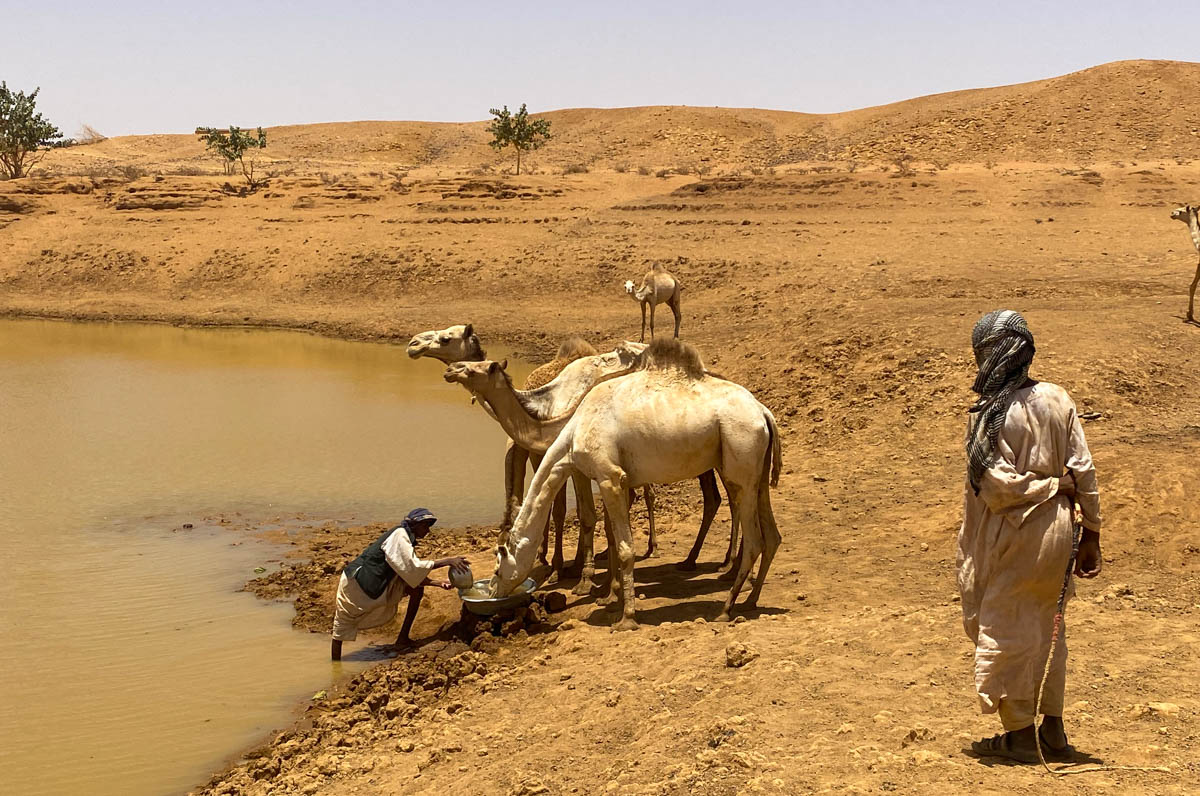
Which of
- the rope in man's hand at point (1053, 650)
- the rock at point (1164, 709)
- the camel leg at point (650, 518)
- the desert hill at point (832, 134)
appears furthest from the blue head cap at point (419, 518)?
the desert hill at point (832, 134)

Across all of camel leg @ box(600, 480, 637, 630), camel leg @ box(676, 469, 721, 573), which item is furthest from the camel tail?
camel leg @ box(676, 469, 721, 573)

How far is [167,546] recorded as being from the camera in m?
11.8

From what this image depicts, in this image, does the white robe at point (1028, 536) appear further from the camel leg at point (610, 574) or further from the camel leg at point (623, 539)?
the camel leg at point (610, 574)

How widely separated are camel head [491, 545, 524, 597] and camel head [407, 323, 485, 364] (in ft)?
9.73

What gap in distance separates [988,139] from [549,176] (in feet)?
64.5

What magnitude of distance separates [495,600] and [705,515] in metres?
2.42

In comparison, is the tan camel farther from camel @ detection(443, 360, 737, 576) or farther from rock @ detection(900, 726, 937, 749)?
rock @ detection(900, 726, 937, 749)

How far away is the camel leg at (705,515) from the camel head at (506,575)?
2178 millimetres

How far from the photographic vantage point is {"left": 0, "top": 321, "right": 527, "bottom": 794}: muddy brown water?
7.88 m

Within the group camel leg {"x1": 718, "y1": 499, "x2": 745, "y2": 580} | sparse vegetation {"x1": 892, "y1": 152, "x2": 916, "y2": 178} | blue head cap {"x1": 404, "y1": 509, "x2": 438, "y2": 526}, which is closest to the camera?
blue head cap {"x1": 404, "y1": 509, "x2": 438, "y2": 526}

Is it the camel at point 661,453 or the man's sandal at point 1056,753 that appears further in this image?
the camel at point 661,453

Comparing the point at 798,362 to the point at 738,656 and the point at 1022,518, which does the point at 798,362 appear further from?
the point at 1022,518

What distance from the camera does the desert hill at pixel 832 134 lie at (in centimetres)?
4653

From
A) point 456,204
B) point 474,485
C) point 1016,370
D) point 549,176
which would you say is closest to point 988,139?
point 549,176
